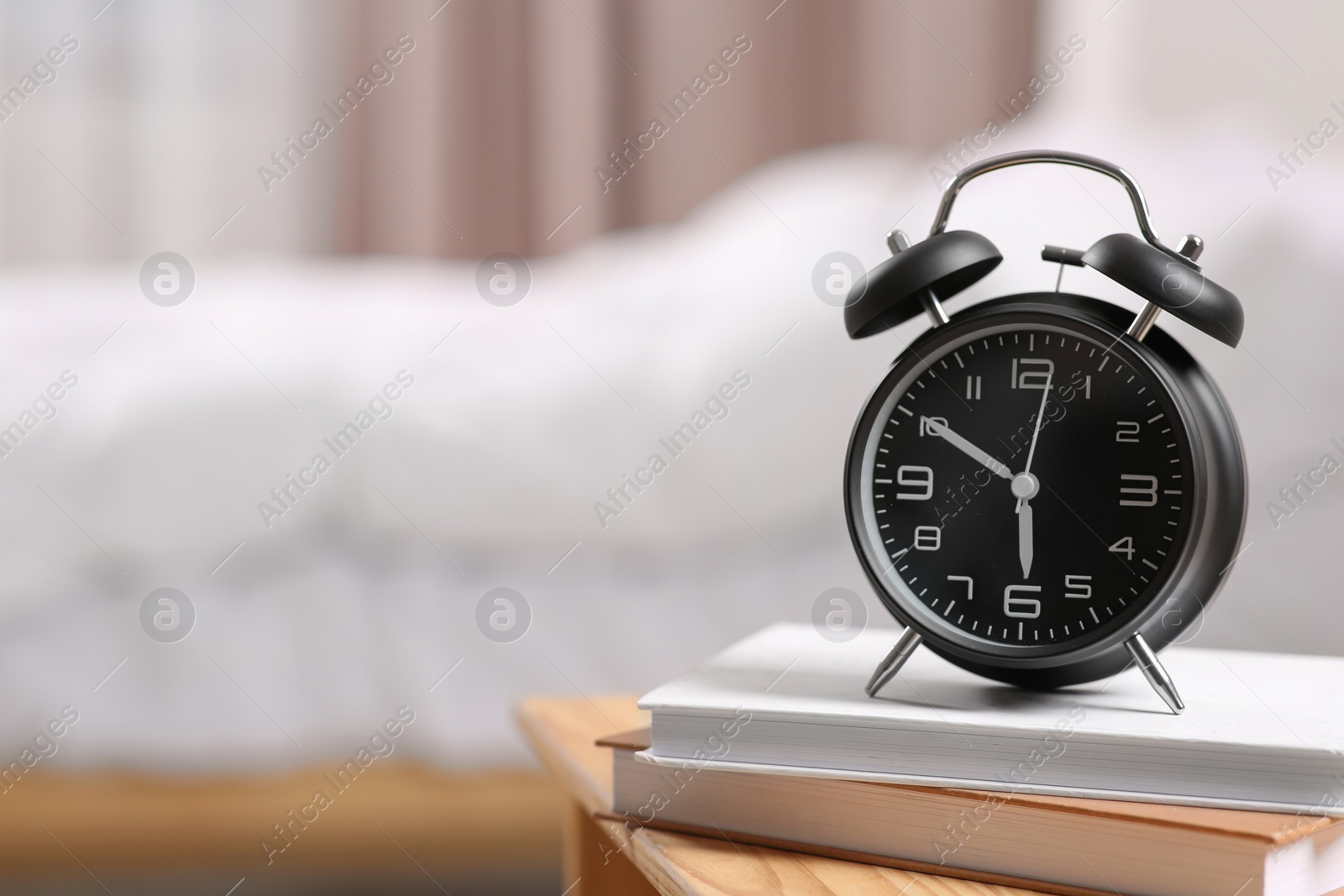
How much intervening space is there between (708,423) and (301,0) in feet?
6.92

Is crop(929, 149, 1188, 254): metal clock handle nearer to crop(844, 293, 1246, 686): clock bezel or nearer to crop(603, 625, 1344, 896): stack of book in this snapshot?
crop(844, 293, 1246, 686): clock bezel

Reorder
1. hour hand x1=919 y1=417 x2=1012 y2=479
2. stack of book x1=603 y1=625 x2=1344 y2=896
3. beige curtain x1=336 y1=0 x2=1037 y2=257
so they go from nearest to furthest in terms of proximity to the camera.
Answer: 1. stack of book x1=603 y1=625 x2=1344 y2=896
2. hour hand x1=919 y1=417 x2=1012 y2=479
3. beige curtain x1=336 y1=0 x2=1037 y2=257

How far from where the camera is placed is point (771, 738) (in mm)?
561

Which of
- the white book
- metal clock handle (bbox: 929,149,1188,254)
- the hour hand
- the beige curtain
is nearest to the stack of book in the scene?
the white book

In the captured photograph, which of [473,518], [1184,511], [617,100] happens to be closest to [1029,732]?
[1184,511]

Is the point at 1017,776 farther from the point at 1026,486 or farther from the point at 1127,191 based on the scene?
the point at 1127,191

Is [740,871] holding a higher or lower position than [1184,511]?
lower

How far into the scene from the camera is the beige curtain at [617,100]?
2.79 metres

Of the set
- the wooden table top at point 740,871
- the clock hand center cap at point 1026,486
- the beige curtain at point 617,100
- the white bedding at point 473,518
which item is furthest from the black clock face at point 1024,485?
the beige curtain at point 617,100

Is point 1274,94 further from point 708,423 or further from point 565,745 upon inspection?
point 565,745

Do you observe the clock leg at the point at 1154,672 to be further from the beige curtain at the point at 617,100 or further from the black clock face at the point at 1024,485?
the beige curtain at the point at 617,100

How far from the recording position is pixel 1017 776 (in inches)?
20.6

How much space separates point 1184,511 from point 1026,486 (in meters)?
0.07

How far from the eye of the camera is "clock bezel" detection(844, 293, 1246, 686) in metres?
0.55
